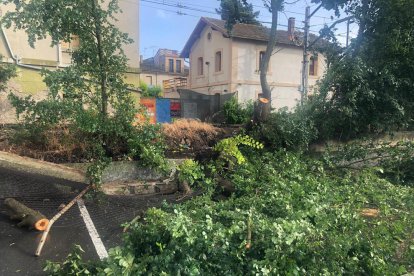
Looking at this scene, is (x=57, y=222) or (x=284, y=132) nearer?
(x=57, y=222)

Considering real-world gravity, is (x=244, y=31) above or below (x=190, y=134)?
above

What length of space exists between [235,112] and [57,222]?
10614mm

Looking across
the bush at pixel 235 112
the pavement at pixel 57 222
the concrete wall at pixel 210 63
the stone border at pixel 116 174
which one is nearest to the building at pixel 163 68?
the concrete wall at pixel 210 63

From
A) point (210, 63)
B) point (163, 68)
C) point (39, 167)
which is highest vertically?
point (163, 68)

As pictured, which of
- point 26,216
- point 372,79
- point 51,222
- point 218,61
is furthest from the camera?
point 218,61

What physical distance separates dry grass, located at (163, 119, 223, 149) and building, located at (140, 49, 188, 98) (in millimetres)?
29040

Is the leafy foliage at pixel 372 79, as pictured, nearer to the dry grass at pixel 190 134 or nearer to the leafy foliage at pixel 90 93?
the dry grass at pixel 190 134

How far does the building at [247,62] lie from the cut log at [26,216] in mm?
18152

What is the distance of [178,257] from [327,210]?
188cm

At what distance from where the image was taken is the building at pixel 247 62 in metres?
23.0

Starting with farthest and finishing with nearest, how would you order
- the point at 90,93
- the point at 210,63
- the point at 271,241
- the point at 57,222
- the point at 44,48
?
the point at 210,63 → the point at 44,48 → the point at 90,93 → the point at 57,222 → the point at 271,241

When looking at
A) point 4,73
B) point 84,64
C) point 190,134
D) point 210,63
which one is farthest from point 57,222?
point 210,63

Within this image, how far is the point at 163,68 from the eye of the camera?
47.4m

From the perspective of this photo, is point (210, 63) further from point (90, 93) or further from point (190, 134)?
point (90, 93)
